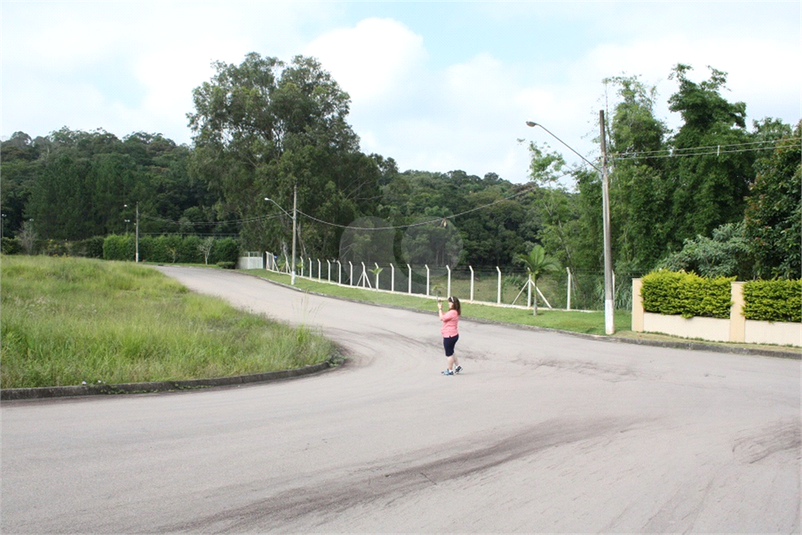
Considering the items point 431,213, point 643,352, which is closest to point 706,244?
point 643,352

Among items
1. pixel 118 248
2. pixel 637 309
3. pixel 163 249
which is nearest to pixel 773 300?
pixel 637 309

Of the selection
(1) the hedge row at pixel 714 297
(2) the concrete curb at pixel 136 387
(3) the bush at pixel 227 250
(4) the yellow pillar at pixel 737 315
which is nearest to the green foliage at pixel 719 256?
(1) the hedge row at pixel 714 297

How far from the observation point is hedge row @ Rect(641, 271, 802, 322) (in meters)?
18.4

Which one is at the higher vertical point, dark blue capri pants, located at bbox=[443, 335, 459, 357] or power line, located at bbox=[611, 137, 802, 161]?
power line, located at bbox=[611, 137, 802, 161]

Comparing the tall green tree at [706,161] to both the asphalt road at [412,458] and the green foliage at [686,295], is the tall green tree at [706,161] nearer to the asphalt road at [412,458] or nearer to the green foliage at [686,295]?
the green foliage at [686,295]

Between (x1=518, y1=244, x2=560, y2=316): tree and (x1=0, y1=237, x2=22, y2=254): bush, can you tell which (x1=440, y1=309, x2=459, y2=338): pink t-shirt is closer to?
(x1=518, y1=244, x2=560, y2=316): tree

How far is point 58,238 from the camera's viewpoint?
274 feet

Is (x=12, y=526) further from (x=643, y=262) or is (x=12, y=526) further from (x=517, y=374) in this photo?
(x=643, y=262)

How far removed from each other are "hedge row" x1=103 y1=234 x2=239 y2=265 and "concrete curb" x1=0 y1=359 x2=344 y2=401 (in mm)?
66771

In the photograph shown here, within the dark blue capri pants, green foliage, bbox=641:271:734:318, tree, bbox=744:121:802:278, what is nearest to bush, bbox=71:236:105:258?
green foliage, bbox=641:271:734:318

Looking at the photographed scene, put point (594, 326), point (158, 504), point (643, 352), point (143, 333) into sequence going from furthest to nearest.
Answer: point (594, 326), point (643, 352), point (143, 333), point (158, 504)

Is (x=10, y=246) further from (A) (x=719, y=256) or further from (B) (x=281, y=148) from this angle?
(A) (x=719, y=256)

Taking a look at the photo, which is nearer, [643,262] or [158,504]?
[158,504]

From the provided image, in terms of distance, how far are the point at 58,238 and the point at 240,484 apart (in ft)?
291
